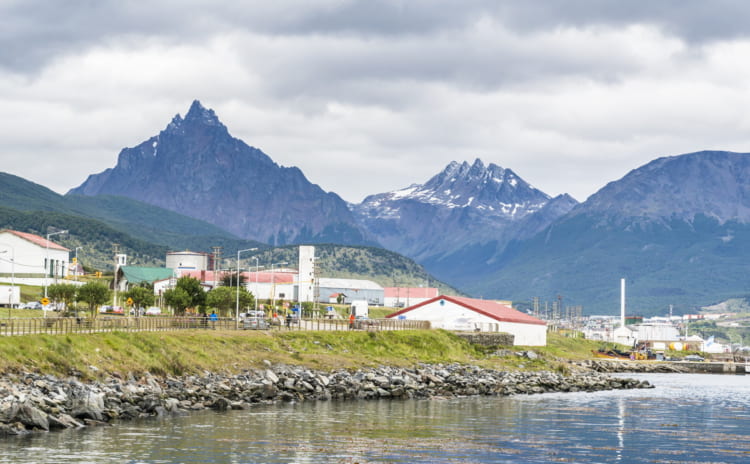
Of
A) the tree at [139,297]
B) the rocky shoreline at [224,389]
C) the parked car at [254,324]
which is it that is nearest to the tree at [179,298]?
the tree at [139,297]

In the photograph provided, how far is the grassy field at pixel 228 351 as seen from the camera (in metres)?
63.7

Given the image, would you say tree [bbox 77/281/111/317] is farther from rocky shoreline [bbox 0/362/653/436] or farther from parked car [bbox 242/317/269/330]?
rocky shoreline [bbox 0/362/653/436]

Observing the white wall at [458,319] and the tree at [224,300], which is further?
the white wall at [458,319]

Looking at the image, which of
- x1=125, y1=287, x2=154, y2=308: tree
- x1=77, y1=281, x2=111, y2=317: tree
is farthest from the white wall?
x1=77, y1=281, x2=111, y2=317: tree

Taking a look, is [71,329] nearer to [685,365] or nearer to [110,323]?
[110,323]

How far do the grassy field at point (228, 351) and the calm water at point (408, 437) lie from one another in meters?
8.76

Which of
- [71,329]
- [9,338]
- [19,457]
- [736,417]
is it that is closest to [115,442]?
[19,457]

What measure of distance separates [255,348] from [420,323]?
1925 inches

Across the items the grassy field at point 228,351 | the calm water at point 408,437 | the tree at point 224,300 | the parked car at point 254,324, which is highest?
the tree at point 224,300

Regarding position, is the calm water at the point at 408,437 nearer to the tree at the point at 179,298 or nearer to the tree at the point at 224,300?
the tree at the point at 179,298

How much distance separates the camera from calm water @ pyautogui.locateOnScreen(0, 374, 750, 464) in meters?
47.2

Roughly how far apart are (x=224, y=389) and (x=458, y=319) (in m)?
78.0

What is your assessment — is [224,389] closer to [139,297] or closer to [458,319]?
[458,319]

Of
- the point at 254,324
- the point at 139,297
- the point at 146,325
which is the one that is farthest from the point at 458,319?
the point at 146,325
